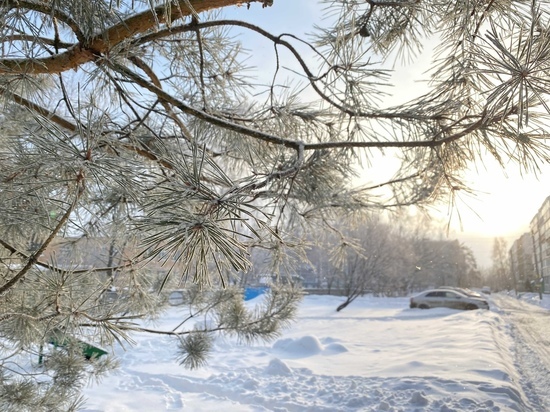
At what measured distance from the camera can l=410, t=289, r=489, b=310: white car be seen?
8825 mm

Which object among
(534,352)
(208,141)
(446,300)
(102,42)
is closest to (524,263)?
(534,352)

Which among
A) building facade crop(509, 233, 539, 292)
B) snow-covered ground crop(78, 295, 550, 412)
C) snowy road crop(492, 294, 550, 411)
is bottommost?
snow-covered ground crop(78, 295, 550, 412)

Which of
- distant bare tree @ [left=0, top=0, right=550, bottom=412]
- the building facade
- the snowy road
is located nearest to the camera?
distant bare tree @ [left=0, top=0, right=550, bottom=412]

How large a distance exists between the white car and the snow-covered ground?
12.4 feet

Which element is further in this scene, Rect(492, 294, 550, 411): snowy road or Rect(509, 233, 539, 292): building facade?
Rect(492, 294, 550, 411): snowy road

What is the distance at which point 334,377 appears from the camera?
141 inches

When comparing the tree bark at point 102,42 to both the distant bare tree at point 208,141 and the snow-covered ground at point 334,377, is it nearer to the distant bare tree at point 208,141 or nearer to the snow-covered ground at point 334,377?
the distant bare tree at point 208,141

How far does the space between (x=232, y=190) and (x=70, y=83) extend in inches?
50.1

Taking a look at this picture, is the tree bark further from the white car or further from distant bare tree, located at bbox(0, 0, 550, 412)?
the white car

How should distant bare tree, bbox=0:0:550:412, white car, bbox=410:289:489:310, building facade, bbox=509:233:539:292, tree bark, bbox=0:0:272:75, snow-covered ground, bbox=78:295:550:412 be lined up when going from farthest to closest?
white car, bbox=410:289:489:310, snow-covered ground, bbox=78:295:550:412, building facade, bbox=509:233:539:292, tree bark, bbox=0:0:272:75, distant bare tree, bbox=0:0:550:412

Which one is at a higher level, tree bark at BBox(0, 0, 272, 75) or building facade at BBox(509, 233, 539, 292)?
tree bark at BBox(0, 0, 272, 75)

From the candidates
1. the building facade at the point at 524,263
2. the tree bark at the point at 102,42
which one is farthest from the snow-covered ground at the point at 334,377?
the tree bark at the point at 102,42

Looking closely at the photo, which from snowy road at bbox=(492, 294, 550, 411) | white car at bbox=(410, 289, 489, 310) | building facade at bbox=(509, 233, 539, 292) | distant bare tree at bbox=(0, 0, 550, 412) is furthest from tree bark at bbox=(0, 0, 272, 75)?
white car at bbox=(410, 289, 489, 310)

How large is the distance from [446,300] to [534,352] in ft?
24.4
